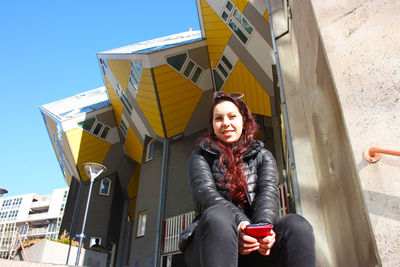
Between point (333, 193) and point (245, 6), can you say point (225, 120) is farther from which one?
point (245, 6)

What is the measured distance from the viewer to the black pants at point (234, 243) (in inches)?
65.4

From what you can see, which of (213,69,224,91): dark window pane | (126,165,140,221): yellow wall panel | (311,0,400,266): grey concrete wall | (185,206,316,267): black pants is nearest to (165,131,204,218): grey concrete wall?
(213,69,224,91): dark window pane

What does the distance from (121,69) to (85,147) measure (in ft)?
16.6

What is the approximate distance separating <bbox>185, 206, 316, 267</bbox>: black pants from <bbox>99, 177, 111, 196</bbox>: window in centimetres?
1863

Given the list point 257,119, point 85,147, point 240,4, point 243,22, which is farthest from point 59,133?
point 240,4

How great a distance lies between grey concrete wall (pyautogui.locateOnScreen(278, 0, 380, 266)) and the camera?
2942 mm

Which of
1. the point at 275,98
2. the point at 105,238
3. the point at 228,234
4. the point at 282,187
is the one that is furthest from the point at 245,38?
the point at 105,238

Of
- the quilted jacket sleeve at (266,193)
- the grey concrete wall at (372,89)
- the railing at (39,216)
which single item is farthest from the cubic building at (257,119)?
the railing at (39,216)

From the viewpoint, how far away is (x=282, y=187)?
10203 mm

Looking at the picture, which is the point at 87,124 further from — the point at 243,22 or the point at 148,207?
the point at 243,22

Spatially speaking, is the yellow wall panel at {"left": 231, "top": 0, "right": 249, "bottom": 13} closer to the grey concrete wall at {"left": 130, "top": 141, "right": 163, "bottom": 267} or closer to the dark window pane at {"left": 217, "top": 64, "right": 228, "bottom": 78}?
the dark window pane at {"left": 217, "top": 64, "right": 228, "bottom": 78}

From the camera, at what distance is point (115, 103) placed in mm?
16969

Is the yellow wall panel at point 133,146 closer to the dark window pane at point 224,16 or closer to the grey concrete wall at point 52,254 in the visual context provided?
the grey concrete wall at point 52,254

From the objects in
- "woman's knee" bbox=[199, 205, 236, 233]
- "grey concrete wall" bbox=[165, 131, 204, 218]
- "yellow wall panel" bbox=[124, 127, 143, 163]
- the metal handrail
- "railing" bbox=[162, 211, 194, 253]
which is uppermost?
"yellow wall panel" bbox=[124, 127, 143, 163]
